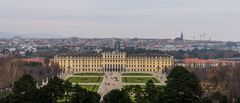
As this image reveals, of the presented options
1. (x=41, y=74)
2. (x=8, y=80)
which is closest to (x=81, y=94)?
(x=8, y=80)

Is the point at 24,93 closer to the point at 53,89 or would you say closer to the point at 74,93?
the point at 53,89

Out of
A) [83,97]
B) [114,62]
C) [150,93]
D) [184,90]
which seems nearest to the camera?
[184,90]

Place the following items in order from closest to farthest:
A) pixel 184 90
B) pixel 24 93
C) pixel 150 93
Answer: pixel 184 90 < pixel 24 93 < pixel 150 93

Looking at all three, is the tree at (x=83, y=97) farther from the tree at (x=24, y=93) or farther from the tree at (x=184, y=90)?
the tree at (x=184, y=90)

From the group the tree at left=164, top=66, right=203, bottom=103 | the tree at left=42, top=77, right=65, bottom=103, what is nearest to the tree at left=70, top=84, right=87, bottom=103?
the tree at left=42, top=77, right=65, bottom=103

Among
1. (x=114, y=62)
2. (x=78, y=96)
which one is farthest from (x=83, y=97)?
(x=114, y=62)

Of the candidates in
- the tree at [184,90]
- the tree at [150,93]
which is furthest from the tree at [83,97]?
the tree at [184,90]

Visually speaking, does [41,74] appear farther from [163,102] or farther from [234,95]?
[163,102]

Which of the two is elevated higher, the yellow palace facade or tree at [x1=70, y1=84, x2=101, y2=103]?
tree at [x1=70, y1=84, x2=101, y2=103]

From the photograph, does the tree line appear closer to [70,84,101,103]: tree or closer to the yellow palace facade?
[70,84,101,103]: tree
